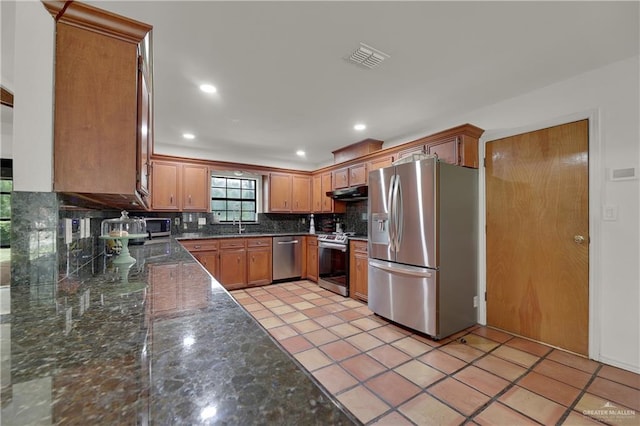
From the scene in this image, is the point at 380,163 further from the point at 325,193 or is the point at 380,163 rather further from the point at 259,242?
the point at 259,242

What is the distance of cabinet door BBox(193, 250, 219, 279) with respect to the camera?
13.1 feet

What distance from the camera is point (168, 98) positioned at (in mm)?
2658

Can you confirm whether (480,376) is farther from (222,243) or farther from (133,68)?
(222,243)

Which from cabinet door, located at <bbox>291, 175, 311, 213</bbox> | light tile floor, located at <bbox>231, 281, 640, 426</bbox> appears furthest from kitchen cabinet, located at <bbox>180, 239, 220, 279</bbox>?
cabinet door, located at <bbox>291, 175, 311, 213</bbox>

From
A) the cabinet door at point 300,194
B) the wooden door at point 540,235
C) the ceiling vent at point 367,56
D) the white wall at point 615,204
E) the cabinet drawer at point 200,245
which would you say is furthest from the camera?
the cabinet door at point 300,194

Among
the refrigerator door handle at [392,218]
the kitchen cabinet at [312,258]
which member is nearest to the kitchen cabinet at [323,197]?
the kitchen cabinet at [312,258]

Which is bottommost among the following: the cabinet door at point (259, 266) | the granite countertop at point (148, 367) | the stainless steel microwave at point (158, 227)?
the cabinet door at point (259, 266)

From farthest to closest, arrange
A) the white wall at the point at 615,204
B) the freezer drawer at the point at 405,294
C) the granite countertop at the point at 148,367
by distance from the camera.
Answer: the freezer drawer at the point at 405,294 < the white wall at the point at 615,204 < the granite countertop at the point at 148,367

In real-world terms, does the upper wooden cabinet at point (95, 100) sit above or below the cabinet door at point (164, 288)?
above

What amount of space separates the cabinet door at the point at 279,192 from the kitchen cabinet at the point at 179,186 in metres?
1.17

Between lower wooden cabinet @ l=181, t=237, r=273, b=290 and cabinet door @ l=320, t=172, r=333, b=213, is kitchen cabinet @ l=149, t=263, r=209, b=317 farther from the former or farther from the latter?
cabinet door @ l=320, t=172, r=333, b=213

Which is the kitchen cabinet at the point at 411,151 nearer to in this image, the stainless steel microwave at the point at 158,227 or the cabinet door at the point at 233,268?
the cabinet door at the point at 233,268

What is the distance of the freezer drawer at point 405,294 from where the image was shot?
8.29 feet

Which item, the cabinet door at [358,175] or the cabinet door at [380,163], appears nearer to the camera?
the cabinet door at [380,163]
